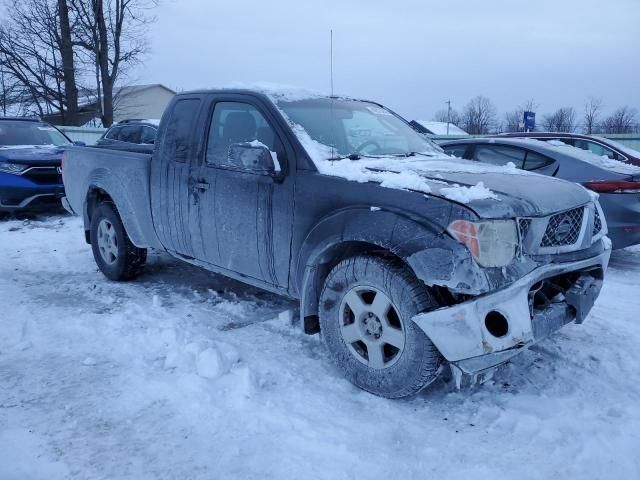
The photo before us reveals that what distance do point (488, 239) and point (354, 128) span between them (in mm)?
1691

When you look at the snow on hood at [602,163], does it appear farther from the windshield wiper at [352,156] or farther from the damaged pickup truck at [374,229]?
the windshield wiper at [352,156]

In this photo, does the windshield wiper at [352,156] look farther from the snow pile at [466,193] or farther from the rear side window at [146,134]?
the rear side window at [146,134]

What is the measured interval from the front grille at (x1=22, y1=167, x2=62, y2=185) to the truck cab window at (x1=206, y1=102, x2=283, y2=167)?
6.02 metres

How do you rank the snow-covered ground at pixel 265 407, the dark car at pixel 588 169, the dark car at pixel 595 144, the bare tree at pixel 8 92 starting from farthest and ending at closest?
the bare tree at pixel 8 92, the dark car at pixel 595 144, the dark car at pixel 588 169, the snow-covered ground at pixel 265 407

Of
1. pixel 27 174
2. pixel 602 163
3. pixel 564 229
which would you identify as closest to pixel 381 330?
pixel 564 229

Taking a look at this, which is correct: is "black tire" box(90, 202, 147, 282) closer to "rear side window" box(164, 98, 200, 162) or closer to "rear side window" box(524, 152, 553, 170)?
"rear side window" box(164, 98, 200, 162)

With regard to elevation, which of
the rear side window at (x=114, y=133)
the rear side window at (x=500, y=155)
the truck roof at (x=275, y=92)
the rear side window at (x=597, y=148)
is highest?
the rear side window at (x=114, y=133)

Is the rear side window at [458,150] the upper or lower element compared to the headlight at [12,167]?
upper

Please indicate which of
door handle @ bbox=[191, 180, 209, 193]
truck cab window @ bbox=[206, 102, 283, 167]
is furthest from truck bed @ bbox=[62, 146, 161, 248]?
truck cab window @ bbox=[206, 102, 283, 167]

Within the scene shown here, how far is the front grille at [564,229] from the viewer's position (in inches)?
107

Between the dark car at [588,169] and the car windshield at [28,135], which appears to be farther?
the car windshield at [28,135]

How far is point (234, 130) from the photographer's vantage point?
3746mm

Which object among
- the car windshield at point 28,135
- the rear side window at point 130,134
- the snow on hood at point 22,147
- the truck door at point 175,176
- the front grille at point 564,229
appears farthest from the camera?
the rear side window at point 130,134

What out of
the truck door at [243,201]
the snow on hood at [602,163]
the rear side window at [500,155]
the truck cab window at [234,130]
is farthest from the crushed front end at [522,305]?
the rear side window at [500,155]
